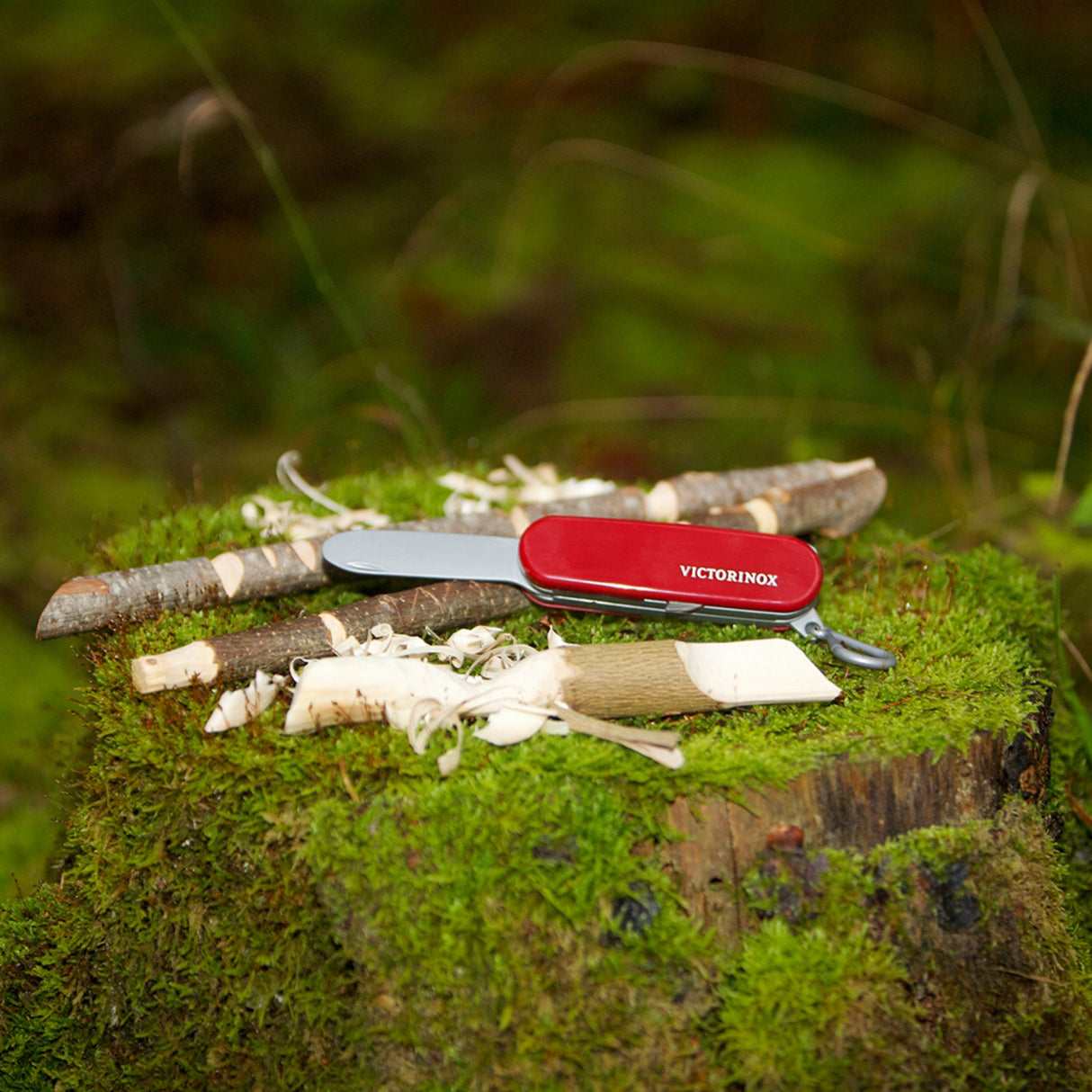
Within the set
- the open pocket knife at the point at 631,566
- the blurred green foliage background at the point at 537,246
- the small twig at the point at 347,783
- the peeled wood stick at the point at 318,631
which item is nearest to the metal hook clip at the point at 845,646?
the open pocket knife at the point at 631,566

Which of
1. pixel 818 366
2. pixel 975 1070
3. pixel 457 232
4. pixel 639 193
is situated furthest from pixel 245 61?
pixel 975 1070

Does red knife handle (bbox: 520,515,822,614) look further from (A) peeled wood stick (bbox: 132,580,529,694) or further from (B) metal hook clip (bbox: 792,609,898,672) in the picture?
(A) peeled wood stick (bbox: 132,580,529,694)

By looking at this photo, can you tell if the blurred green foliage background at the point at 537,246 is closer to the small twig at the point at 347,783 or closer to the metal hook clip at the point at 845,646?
the metal hook clip at the point at 845,646

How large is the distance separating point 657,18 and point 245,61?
3.10m

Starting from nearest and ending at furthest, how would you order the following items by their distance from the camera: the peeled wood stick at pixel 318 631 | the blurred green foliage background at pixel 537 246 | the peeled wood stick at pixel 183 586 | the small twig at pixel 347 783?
1. the small twig at pixel 347 783
2. the peeled wood stick at pixel 318 631
3. the peeled wood stick at pixel 183 586
4. the blurred green foliage background at pixel 537 246

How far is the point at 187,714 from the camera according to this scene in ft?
5.99

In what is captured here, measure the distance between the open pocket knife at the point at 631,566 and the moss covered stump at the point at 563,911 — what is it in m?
0.31

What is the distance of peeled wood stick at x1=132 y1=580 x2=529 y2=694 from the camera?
1.85 metres

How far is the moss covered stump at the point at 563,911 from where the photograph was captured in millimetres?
1509

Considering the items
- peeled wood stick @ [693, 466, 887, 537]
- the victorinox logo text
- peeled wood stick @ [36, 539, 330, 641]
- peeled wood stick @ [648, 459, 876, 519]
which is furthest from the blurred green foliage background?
the victorinox logo text

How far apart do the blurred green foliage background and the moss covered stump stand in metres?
2.24

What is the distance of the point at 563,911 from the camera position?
59.5 inches

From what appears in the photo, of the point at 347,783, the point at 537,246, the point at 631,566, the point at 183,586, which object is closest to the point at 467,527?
the point at 631,566

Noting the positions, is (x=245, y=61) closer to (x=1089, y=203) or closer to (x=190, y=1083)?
(x=1089, y=203)
